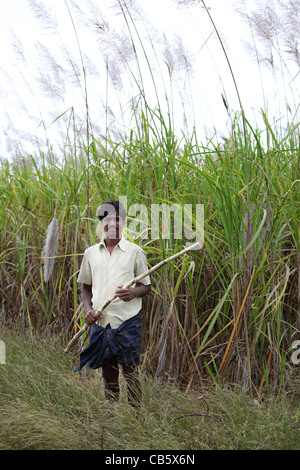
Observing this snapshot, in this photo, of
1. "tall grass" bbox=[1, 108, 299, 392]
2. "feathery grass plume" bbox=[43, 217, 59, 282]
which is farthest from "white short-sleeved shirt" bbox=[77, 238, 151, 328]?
"feathery grass plume" bbox=[43, 217, 59, 282]

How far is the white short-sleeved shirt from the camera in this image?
7.52ft

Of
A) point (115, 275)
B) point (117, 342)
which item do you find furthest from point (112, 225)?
point (117, 342)

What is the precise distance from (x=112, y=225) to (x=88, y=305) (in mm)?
369

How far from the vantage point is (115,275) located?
90.5 inches

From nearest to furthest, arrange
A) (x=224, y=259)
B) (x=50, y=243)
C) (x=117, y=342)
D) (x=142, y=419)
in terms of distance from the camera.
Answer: (x=142, y=419) → (x=117, y=342) → (x=224, y=259) → (x=50, y=243)

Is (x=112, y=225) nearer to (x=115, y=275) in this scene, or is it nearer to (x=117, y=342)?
(x=115, y=275)

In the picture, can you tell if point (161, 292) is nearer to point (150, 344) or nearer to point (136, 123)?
point (150, 344)

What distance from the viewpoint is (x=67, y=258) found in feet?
11.6

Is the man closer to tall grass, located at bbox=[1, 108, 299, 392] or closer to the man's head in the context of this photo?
the man's head

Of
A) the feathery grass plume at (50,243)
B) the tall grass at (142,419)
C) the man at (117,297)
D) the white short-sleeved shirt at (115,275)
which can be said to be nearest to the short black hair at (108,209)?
the man at (117,297)

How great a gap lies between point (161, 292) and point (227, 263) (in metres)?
0.44

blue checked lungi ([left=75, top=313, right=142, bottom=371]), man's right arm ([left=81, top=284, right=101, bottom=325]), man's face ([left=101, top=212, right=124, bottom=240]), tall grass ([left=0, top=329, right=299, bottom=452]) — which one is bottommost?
tall grass ([left=0, top=329, right=299, bottom=452])

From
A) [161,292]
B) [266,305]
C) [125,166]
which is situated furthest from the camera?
[125,166]

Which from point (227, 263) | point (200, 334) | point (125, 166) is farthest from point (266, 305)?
point (125, 166)
